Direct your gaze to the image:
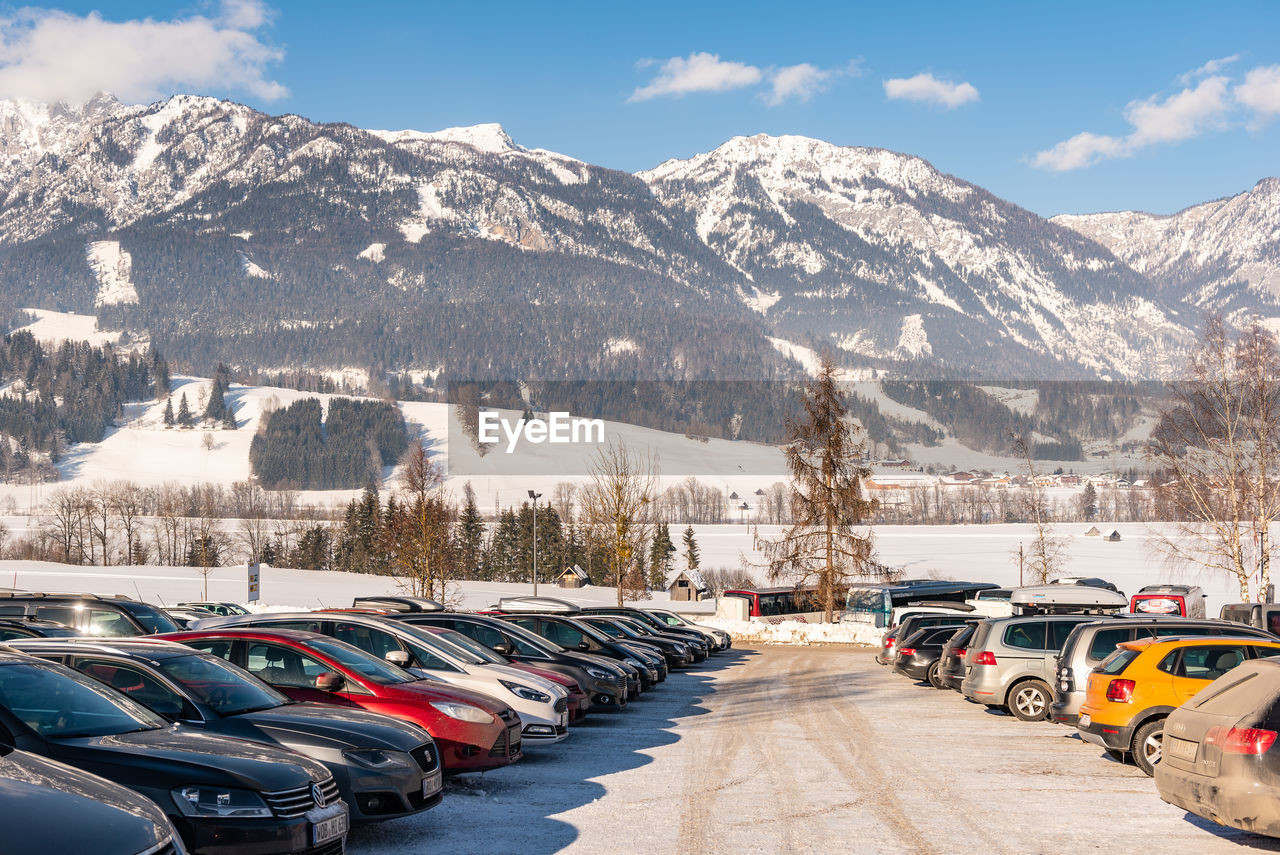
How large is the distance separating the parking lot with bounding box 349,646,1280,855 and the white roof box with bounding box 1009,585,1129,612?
558 inches

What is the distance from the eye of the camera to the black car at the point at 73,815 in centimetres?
484

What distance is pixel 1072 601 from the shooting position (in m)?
31.1

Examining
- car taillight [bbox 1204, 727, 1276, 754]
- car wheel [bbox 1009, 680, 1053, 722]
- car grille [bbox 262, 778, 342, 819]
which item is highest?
car taillight [bbox 1204, 727, 1276, 754]

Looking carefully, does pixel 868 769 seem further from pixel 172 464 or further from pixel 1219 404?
pixel 172 464

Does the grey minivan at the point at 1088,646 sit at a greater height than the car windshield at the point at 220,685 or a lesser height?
lesser

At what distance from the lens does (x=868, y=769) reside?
12805 mm

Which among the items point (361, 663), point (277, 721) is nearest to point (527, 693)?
point (361, 663)

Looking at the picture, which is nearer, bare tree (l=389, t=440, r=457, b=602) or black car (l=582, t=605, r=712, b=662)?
black car (l=582, t=605, r=712, b=662)

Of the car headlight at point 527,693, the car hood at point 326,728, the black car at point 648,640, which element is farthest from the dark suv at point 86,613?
the black car at point 648,640

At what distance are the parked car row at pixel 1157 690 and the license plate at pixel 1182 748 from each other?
0.01 metres

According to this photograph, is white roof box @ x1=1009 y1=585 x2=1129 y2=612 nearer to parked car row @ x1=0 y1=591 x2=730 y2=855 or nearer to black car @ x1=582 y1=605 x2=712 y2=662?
black car @ x1=582 y1=605 x2=712 y2=662

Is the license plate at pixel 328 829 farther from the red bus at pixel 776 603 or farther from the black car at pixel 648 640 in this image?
the red bus at pixel 776 603

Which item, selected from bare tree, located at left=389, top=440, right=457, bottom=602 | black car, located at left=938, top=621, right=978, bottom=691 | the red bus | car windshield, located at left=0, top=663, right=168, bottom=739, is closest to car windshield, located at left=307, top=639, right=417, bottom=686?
car windshield, located at left=0, top=663, right=168, bottom=739

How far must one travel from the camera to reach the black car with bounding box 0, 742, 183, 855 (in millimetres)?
4844
